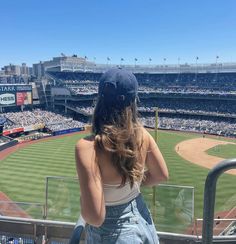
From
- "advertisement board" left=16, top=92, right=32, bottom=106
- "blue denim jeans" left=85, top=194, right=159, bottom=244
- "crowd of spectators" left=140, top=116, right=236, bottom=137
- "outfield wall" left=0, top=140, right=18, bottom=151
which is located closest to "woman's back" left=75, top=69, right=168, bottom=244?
"blue denim jeans" left=85, top=194, right=159, bottom=244

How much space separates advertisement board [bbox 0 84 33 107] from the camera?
58.0m

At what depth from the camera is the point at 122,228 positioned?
224 cm

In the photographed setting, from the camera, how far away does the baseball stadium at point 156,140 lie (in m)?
4.16

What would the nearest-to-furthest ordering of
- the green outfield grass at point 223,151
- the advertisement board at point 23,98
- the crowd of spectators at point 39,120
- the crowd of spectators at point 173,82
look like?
the green outfield grass at point 223,151
the crowd of spectators at point 39,120
the advertisement board at point 23,98
the crowd of spectators at point 173,82

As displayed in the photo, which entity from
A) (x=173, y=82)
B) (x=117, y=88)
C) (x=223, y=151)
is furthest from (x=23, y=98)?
(x=117, y=88)

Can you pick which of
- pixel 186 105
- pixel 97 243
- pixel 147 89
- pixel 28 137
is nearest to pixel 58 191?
pixel 97 243

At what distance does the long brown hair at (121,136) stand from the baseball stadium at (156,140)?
10.7 inches

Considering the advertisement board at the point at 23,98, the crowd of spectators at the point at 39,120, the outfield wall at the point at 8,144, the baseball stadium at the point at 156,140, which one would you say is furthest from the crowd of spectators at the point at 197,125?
the outfield wall at the point at 8,144

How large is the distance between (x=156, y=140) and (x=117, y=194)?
16.0ft

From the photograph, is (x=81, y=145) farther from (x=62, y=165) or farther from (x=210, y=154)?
(x=210, y=154)

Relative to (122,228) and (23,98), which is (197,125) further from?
(122,228)

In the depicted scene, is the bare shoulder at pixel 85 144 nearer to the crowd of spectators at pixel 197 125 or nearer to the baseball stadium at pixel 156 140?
the baseball stadium at pixel 156 140

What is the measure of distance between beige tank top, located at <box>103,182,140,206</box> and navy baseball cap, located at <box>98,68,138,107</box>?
568 millimetres

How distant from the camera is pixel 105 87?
7.50 ft
